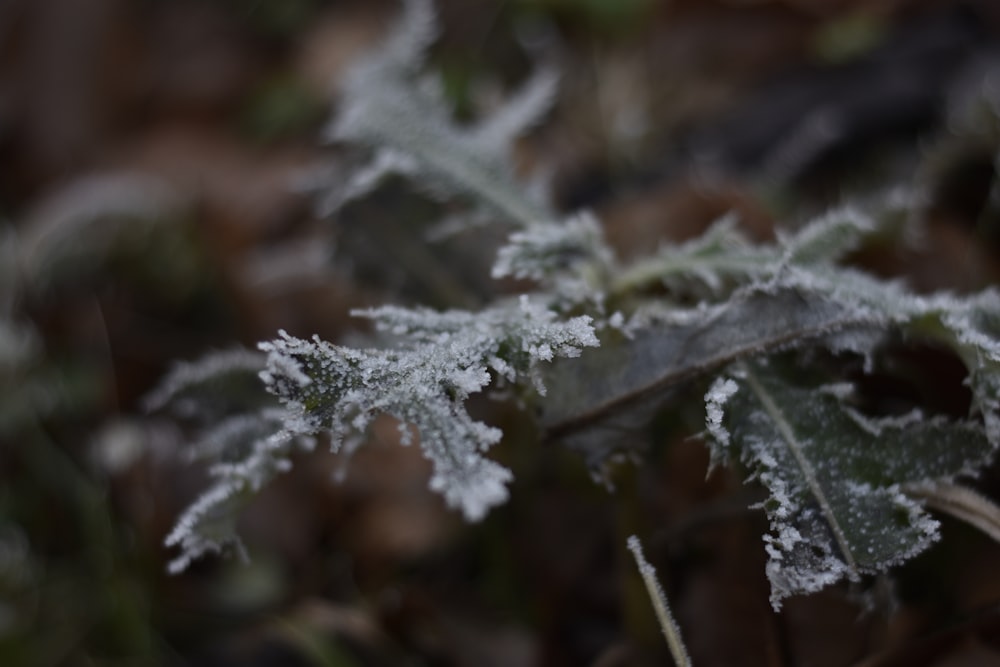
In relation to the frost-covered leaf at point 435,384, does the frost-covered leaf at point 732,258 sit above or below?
above

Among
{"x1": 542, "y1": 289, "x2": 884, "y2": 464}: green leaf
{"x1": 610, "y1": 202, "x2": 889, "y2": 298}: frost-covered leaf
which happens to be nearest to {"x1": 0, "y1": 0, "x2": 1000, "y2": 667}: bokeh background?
{"x1": 542, "y1": 289, "x2": 884, "y2": 464}: green leaf

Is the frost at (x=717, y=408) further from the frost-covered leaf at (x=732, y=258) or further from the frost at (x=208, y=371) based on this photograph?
the frost at (x=208, y=371)

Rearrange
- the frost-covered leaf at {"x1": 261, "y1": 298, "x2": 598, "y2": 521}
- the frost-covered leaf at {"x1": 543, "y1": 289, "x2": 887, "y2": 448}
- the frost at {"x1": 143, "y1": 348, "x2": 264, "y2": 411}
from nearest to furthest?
the frost-covered leaf at {"x1": 261, "y1": 298, "x2": 598, "y2": 521} < the frost-covered leaf at {"x1": 543, "y1": 289, "x2": 887, "y2": 448} < the frost at {"x1": 143, "y1": 348, "x2": 264, "y2": 411}

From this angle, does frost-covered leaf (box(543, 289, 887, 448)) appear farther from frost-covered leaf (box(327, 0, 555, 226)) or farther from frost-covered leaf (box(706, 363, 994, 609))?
frost-covered leaf (box(327, 0, 555, 226))

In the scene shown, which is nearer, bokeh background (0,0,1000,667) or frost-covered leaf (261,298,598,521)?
frost-covered leaf (261,298,598,521)

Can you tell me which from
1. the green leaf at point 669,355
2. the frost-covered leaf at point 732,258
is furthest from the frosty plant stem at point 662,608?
the frost-covered leaf at point 732,258

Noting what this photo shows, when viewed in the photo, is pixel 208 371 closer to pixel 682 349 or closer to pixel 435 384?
pixel 435 384

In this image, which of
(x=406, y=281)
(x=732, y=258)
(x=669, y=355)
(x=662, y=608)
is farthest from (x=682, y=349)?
(x=406, y=281)
